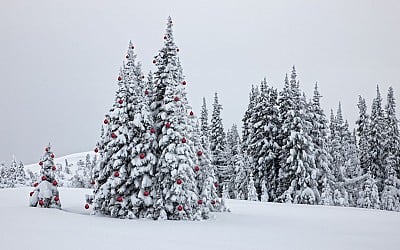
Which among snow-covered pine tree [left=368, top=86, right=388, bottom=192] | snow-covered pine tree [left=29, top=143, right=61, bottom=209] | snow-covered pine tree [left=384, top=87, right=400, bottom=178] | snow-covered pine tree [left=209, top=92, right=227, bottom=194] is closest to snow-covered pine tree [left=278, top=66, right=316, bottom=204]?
snow-covered pine tree [left=209, top=92, right=227, bottom=194]

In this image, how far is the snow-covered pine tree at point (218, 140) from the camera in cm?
4794

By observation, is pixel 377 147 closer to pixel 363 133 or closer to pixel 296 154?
pixel 363 133

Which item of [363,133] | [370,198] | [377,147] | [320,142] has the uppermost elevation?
[363,133]

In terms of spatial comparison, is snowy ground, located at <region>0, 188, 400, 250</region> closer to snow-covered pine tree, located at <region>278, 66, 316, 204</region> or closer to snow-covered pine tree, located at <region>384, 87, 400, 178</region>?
snow-covered pine tree, located at <region>278, 66, 316, 204</region>

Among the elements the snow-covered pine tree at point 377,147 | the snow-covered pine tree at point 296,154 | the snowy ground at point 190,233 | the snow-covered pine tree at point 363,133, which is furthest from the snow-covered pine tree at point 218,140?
the snowy ground at point 190,233

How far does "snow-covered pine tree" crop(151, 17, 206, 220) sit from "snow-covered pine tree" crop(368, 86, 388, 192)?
34212 millimetres

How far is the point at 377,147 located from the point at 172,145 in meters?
36.6

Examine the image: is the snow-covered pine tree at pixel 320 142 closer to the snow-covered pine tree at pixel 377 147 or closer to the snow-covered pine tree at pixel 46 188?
the snow-covered pine tree at pixel 377 147

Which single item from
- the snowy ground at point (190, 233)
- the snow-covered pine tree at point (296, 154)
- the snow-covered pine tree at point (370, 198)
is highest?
the snow-covered pine tree at point (296, 154)

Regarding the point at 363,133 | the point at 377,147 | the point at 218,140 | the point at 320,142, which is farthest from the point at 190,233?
the point at 363,133

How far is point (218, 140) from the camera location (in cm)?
4859

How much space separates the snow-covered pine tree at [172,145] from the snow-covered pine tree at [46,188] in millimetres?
4578

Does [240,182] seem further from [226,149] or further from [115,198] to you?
[115,198]

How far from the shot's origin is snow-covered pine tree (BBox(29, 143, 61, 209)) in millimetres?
16641
